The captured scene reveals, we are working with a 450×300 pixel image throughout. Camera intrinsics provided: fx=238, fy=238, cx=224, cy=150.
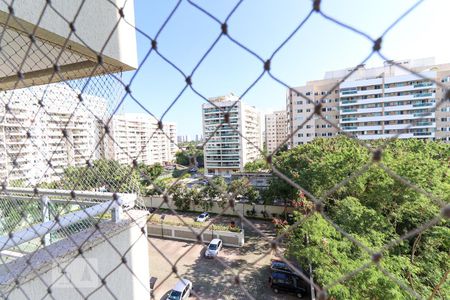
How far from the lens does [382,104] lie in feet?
37.4

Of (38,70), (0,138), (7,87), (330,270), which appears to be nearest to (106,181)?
(0,138)

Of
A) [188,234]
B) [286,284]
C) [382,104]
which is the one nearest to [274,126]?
[382,104]

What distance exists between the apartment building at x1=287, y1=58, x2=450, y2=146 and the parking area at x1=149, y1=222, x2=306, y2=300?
7123 mm

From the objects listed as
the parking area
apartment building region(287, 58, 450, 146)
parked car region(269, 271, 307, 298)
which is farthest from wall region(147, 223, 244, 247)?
apartment building region(287, 58, 450, 146)

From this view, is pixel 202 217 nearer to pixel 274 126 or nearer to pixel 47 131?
pixel 47 131

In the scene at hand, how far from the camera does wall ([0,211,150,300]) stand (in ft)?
2.74

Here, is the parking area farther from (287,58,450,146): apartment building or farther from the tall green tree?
(287,58,450,146): apartment building

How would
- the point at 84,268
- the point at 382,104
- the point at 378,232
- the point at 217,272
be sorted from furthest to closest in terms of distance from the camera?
the point at 382,104 → the point at 217,272 → the point at 378,232 → the point at 84,268

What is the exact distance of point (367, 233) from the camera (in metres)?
2.30

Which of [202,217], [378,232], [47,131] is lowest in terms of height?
[202,217]

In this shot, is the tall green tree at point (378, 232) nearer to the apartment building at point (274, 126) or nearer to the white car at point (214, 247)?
the white car at point (214, 247)

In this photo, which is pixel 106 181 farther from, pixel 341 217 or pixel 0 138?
pixel 341 217

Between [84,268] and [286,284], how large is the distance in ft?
11.7

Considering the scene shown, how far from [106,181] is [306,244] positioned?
86.7 inches
